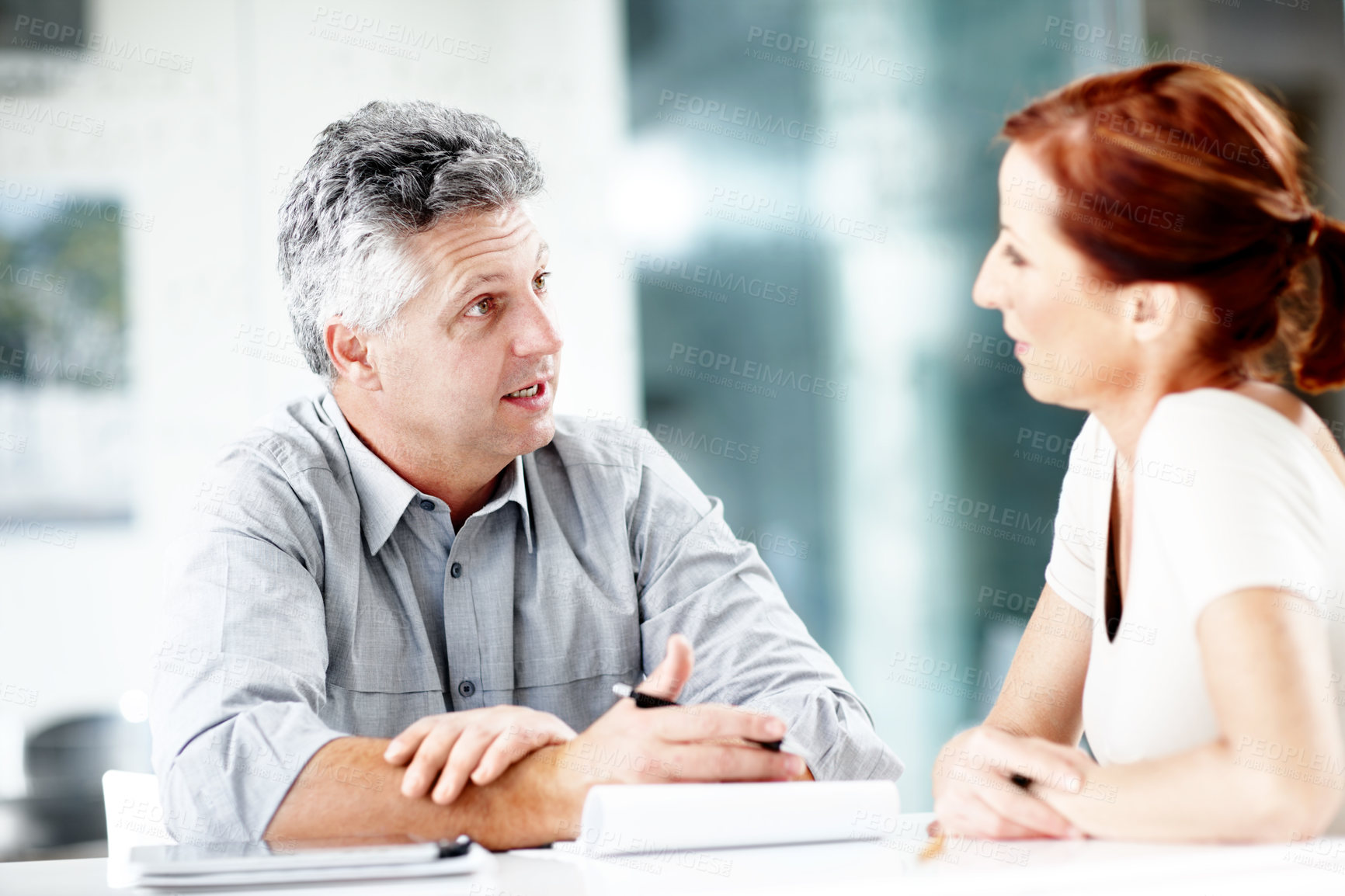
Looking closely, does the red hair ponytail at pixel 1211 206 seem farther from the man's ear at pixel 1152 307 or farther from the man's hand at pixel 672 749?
the man's hand at pixel 672 749

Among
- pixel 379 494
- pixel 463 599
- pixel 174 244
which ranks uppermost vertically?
pixel 174 244

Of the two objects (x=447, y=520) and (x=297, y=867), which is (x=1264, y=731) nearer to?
(x=297, y=867)

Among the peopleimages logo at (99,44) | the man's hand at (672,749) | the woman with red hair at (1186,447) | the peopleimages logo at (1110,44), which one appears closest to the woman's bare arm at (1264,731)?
the woman with red hair at (1186,447)

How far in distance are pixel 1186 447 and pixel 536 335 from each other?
2.79 feet

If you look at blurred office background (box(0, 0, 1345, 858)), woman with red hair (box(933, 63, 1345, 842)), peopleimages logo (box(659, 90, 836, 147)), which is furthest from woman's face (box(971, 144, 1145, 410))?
peopleimages logo (box(659, 90, 836, 147))

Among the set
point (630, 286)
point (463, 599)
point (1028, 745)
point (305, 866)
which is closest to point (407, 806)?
point (305, 866)

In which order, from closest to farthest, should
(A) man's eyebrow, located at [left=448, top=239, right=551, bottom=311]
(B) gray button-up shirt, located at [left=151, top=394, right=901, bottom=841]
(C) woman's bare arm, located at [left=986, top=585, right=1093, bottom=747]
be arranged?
1. (C) woman's bare arm, located at [left=986, top=585, right=1093, bottom=747]
2. (B) gray button-up shirt, located at [left=151, top=394, right=901, bottom=841]
3. (A) man's eyebrow, located at [left=448, top=239, right=551, bottom=311]

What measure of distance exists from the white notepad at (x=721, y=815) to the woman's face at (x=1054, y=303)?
37cm

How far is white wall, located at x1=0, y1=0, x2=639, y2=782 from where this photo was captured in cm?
306

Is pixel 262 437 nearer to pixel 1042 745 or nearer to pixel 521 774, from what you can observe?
pixel 521 774

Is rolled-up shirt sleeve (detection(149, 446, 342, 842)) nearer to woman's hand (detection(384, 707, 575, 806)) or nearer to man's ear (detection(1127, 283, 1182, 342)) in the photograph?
woman's hand (detection(384, 707, 575, 806))

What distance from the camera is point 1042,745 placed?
35.1 inches

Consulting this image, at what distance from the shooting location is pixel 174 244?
3.15m

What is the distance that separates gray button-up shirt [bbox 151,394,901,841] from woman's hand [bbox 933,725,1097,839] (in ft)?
1.11
